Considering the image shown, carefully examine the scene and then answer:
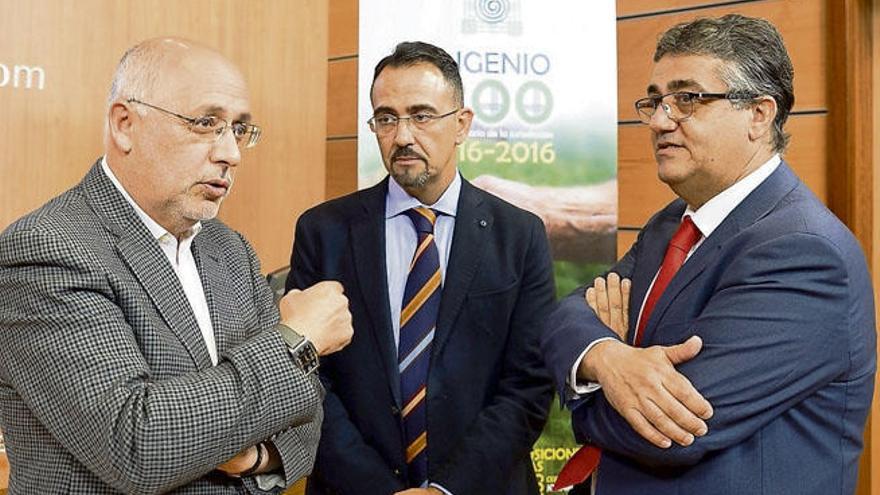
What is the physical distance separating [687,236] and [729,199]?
12 centimetres

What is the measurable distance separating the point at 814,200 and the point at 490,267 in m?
0.99

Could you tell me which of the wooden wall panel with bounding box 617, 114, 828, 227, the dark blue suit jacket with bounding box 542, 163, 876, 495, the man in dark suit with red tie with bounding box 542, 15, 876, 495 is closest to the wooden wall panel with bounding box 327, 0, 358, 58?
the wooden wall panel with bounding box 617, 114, 828, 227

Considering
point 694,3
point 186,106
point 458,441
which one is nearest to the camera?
point 186,106

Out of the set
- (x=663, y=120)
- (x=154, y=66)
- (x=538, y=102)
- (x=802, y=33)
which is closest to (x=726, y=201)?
(x=663, y=120)

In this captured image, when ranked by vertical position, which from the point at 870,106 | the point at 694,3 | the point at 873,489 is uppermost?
the point at 694,3

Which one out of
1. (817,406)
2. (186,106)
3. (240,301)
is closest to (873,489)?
(817,406)

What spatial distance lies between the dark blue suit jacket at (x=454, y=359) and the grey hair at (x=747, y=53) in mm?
857

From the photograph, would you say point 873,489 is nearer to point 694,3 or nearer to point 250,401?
point 694,3

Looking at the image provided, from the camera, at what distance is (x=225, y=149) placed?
69.8 inches

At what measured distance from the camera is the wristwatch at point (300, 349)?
63.4 inches

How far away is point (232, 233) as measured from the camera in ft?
6.81

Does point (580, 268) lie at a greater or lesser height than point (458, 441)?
greater

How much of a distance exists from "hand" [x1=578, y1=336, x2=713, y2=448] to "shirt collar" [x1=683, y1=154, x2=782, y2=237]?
0.34m

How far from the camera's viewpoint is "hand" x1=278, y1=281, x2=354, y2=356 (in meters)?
1.70
